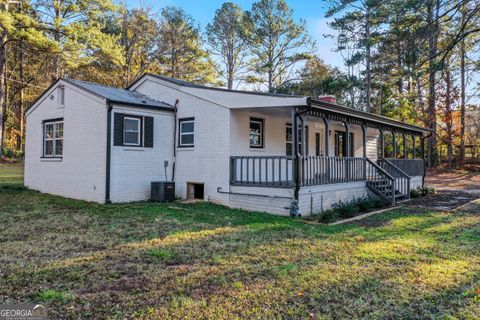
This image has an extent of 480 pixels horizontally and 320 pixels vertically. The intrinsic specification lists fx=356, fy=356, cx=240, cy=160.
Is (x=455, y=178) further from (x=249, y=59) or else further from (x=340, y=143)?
(x=249, y=59)

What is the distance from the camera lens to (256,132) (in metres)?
12.4

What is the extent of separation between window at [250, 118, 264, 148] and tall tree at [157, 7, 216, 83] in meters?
19.7

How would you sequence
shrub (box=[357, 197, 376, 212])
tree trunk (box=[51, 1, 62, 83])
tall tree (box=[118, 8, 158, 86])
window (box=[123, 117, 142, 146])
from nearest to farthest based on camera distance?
1. shrub (box=[357, 197, 376, 212])
2. window (box=[123, 117, 142, 146])
3. tree trunk (box=[51, 1, 62, 83])
4. tall tree (box=[118, 8, 158, 86])

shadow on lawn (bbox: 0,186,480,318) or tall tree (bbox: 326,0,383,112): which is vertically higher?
tall tree (bbox: 326,0,383,112)

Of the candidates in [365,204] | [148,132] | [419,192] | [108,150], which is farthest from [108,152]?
[419,192]

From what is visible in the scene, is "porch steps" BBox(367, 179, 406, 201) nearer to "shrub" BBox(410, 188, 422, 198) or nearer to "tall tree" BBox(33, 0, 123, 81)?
"shrub" BBox(410, 188, 422, 198)

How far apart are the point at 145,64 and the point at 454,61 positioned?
2554 centimetres

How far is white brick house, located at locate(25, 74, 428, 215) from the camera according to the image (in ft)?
33.1

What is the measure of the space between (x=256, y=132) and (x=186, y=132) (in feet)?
7.96

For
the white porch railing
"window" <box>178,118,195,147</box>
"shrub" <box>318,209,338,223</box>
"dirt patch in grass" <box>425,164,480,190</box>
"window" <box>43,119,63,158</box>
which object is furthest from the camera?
"dirt patch in grass" <box>425,164,480,190</box>

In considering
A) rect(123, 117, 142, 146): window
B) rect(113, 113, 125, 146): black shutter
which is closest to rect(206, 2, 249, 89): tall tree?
rect(123, 117, 142, 146): window

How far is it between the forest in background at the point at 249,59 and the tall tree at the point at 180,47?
8cm

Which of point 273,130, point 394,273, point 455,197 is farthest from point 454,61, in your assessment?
point 394,273

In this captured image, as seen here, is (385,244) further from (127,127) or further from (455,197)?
(455,197)
